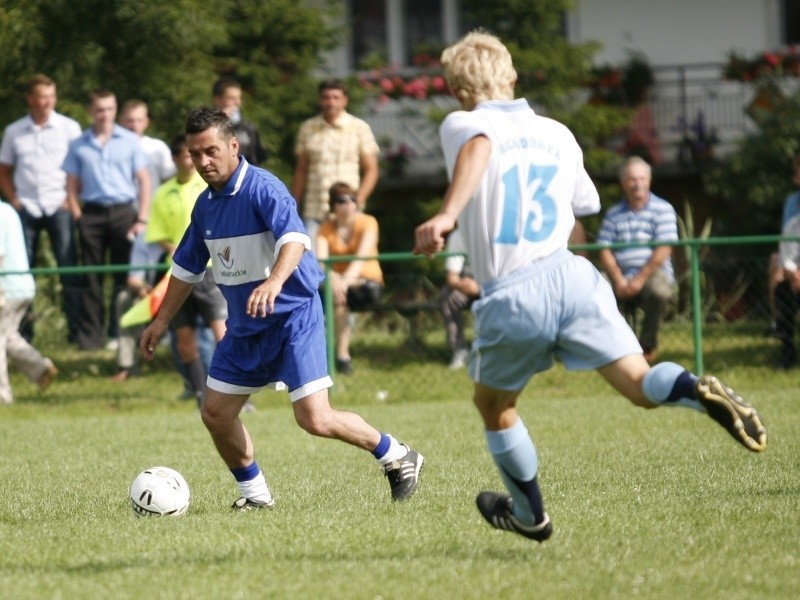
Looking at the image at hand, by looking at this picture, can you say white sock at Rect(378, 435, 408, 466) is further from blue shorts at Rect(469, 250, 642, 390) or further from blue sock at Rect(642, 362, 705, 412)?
blue sock at Rect(642, 362, 705, 412)

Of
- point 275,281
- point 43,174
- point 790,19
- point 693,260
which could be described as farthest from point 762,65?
point 275,281

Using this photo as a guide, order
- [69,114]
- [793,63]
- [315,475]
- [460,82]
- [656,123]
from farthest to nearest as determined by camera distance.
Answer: [656,123] < [793,63] < [69,114] < [315,475] < [460,82]

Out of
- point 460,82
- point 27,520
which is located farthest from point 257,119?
point 460,82

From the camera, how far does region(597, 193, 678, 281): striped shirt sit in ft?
41.4

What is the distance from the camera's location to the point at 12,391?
513 inches

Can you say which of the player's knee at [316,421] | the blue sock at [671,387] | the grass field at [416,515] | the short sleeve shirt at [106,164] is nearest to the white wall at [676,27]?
the short sleeve shirt at [106,164]

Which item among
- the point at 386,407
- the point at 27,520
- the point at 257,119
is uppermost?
the point at 257,119

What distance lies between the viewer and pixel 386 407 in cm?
1224

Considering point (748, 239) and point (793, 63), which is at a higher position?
point (793, 63)

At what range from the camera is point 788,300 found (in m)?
12.6

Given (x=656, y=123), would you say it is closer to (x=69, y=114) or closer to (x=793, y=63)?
(x=793, y=63)

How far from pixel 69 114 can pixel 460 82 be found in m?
10.5

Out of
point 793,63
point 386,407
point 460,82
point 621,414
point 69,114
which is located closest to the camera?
point 460,82

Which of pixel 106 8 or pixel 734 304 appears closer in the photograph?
pixel 734 304
